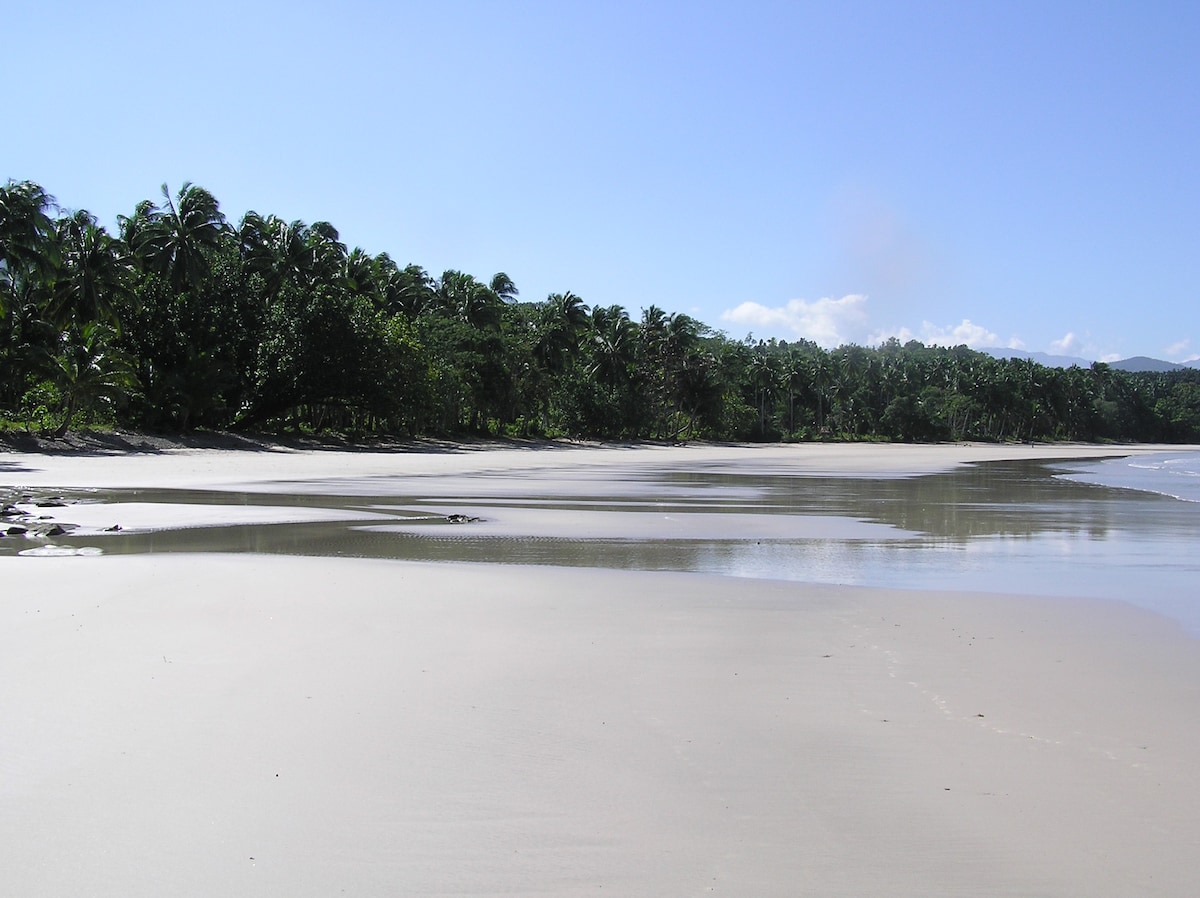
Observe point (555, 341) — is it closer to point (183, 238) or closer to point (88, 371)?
point (183, 238)

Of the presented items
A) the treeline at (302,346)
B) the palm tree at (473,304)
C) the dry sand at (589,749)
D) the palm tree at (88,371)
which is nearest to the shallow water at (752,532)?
the dry sand at (589,749)

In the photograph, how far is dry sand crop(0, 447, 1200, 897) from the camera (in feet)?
11.9

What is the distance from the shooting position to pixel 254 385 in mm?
51000

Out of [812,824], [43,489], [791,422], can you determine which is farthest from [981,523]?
[791,422]

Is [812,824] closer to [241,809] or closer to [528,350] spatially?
[241,809]

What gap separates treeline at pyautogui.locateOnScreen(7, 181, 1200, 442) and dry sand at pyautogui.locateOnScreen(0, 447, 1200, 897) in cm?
3465

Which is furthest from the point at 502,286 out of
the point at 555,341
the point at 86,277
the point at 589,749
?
the point at 589,749

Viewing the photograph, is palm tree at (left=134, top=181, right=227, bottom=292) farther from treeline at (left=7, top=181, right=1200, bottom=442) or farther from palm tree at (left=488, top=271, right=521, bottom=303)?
palm tree at (left=488, top=271, right=521, bottom=303)

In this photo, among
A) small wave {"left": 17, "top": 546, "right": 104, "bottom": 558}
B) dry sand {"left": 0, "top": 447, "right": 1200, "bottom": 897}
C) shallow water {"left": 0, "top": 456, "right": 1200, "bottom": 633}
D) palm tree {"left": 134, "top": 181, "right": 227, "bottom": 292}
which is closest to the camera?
dry sand {"left": 0, "top": 447, "right": 1200, "bottom": 897}

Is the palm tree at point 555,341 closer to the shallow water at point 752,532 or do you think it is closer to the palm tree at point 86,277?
the palm tree at point 86,277

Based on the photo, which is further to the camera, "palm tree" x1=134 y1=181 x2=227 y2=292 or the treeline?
"palm tree" x1=134 y1=181 x2=227 y2=292

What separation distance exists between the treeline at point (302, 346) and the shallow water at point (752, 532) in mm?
22006

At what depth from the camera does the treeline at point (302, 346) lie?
41.9 metres

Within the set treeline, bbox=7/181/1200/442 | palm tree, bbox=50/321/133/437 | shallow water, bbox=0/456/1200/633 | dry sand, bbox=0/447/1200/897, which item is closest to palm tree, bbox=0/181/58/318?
treeline, bbox=7/181/1200/442
